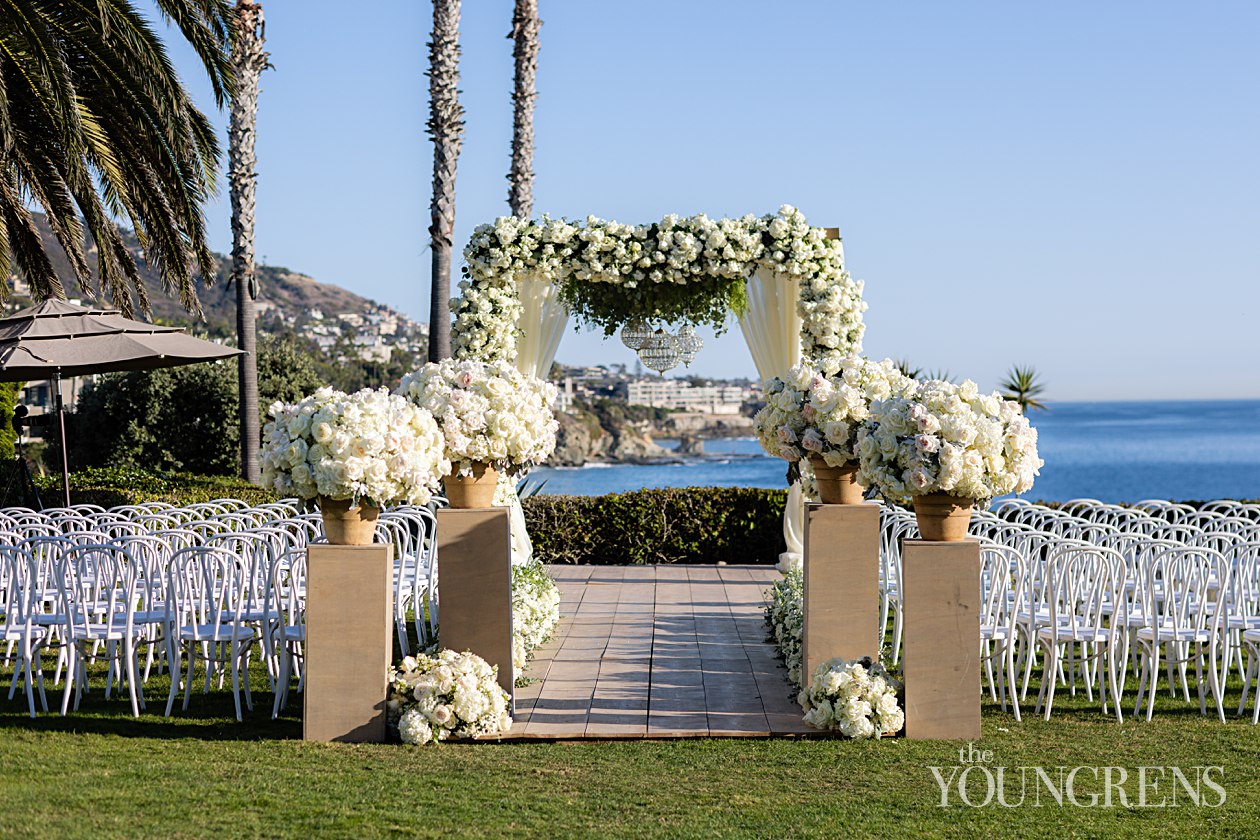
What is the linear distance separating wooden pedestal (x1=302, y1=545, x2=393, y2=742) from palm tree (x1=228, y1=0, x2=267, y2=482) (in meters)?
10.2

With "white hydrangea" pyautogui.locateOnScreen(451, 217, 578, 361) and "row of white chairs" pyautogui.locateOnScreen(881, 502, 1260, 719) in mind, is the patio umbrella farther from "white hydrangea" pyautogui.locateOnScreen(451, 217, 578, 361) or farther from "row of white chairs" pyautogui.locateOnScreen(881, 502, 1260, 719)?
"row of white chairs" pyautogui.locateOnScreen(881, 502, 1260, 719)

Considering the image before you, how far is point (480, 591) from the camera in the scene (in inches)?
249

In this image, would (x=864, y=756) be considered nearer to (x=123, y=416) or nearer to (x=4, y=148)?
(x=4, y=148)

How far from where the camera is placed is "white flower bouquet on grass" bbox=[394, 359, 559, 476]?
635 centimetres

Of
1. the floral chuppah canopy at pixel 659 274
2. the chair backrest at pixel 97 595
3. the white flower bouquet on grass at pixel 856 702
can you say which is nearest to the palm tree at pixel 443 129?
the floral chuppah canopy at pixel 659 274

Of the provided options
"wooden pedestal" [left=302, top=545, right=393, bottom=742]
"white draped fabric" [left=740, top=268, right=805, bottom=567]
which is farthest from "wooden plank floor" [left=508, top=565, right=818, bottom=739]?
"white draped fabric" [left=740, top=268, right=805, bottom=567]

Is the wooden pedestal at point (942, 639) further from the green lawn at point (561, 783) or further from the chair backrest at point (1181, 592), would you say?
the chair backrest at point (1181, 592)

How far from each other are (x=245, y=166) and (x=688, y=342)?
7.20 m

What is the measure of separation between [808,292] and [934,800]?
21.1 feet

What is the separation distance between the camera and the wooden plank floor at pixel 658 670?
607 centimetres

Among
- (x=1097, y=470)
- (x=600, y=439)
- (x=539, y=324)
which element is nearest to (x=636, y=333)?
(x=539, y=324)

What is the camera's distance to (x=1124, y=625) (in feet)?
21.3

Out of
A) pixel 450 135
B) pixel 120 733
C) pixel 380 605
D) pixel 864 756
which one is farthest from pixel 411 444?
pixel 450 135

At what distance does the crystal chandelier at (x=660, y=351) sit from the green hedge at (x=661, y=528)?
2.13 metres
